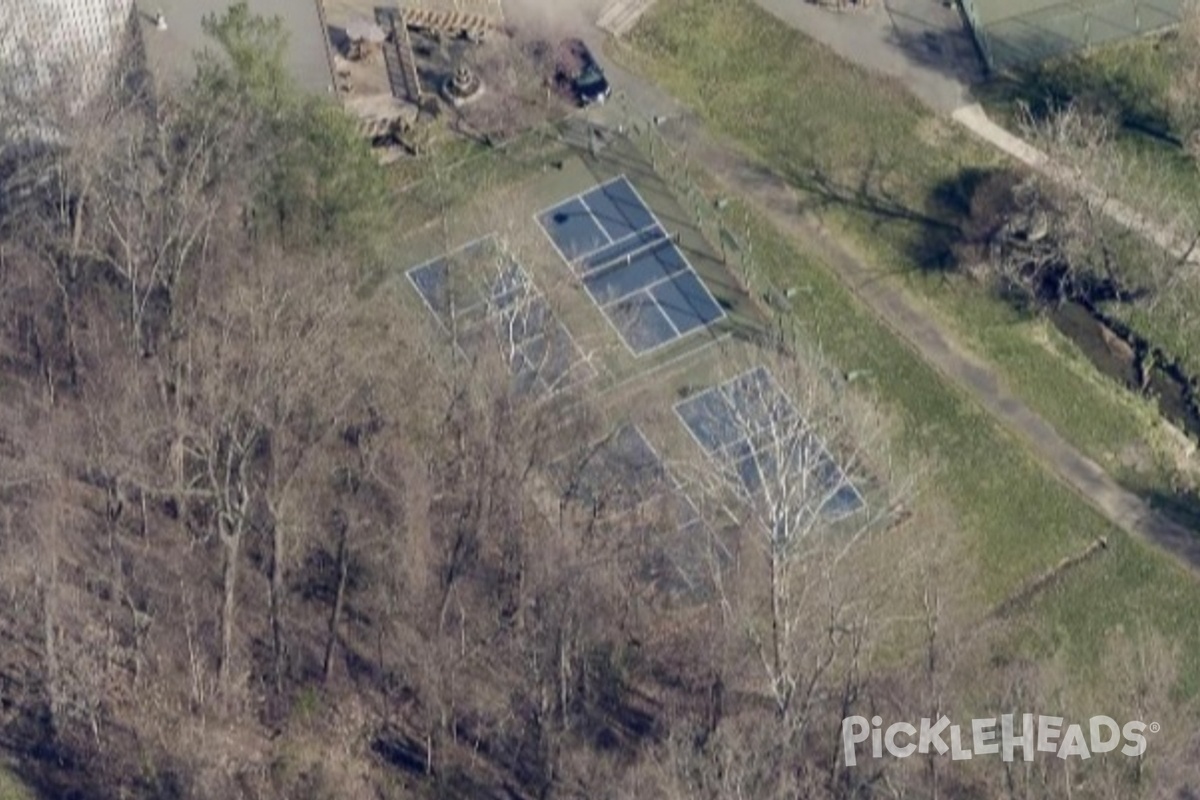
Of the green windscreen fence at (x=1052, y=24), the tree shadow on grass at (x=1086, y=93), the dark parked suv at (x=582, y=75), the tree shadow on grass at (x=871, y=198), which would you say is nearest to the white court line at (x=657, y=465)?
the tree shadow on grass at (x=871, y=198)

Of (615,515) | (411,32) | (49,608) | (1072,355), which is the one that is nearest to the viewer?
(49,608)

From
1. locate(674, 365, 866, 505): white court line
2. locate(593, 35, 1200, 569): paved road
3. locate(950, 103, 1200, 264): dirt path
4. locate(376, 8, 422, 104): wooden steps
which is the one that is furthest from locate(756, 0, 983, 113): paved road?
locate(674, 365, 866, 505): white court line

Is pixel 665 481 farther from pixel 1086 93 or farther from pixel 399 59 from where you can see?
pixel 1086 93

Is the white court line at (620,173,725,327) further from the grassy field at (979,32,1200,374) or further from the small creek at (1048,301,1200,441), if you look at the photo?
the grassy field at (979,32,1200,374)

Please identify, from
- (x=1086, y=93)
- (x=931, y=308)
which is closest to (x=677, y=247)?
(x=931, y=308)

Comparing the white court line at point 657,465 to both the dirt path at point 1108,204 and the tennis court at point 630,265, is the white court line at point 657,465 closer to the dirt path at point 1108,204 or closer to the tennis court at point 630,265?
the tennis court at point 630,265

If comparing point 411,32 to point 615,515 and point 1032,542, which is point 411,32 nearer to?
point 615,515

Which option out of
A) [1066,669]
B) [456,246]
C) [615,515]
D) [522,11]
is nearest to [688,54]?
[522,11]
